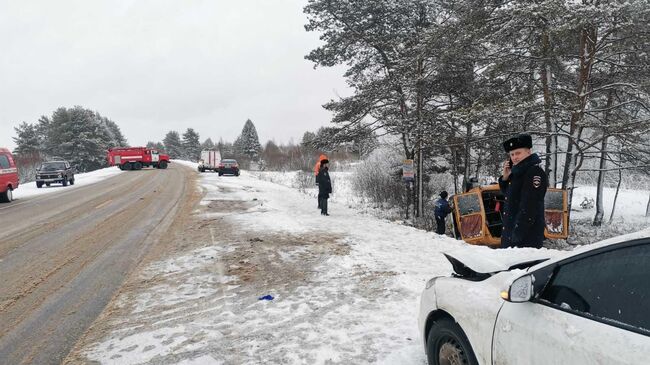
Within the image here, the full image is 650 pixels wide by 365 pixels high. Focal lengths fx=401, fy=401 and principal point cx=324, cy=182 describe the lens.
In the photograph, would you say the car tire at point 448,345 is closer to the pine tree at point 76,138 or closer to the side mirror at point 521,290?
the side mirror at point 521,290

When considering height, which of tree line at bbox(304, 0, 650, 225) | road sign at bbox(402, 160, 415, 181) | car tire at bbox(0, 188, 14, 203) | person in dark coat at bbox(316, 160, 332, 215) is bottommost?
car tire at bbox(0, 188, 14, 203)

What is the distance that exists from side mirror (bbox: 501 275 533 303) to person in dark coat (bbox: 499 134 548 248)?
7.27ft

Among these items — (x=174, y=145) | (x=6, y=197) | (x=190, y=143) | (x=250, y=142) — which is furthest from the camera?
(x=174, y=145)

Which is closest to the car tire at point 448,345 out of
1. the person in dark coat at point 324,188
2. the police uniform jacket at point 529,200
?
the police uniform jacket at point 529,200

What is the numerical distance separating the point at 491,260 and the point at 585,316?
101 centimetres

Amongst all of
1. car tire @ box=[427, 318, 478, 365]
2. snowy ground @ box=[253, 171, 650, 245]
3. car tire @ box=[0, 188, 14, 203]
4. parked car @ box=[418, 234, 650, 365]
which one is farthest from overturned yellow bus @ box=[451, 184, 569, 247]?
car tire @ box=[0, 188, 14, 203]

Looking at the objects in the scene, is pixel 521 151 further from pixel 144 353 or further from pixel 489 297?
pixel 144 353

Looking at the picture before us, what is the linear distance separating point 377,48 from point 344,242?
1091 centimetres

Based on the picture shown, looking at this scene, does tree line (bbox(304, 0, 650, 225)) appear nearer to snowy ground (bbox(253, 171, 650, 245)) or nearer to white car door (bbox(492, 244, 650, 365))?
snowy ground (bbox(253, 171, 650, 245))

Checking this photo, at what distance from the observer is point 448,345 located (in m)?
2.84

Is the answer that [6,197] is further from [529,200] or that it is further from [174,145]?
[174,145]

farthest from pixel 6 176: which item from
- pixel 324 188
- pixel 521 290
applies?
pixel 521 290

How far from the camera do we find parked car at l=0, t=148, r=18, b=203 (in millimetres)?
16661

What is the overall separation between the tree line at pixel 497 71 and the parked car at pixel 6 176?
1385 cm
